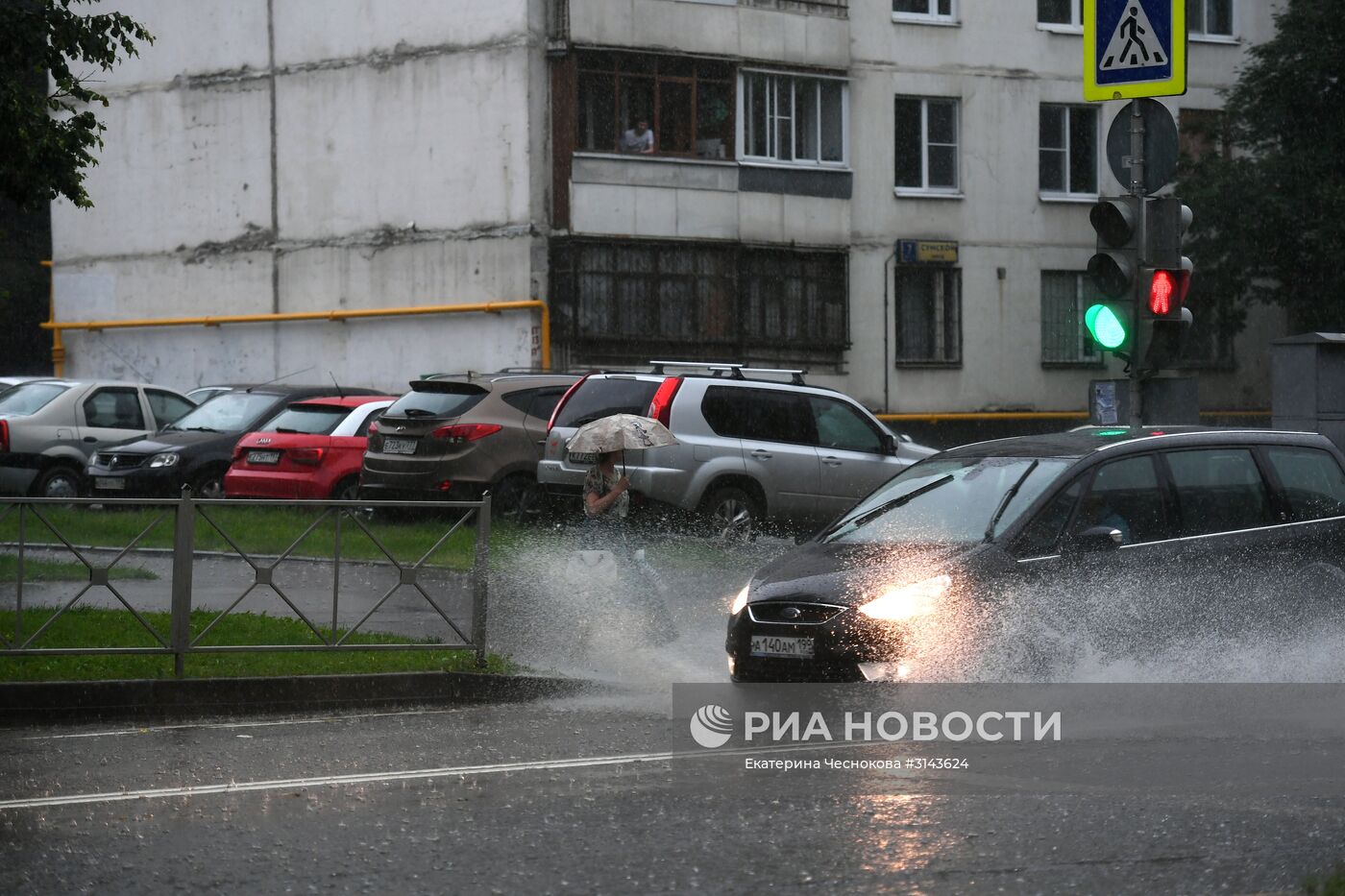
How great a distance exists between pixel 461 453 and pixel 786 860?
13373mm

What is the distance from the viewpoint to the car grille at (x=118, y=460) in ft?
69.3

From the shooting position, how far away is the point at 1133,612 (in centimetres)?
977

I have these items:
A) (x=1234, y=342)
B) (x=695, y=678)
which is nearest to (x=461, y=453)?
(x=695, y=678)

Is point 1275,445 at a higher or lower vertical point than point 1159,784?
higher

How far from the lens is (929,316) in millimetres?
36281

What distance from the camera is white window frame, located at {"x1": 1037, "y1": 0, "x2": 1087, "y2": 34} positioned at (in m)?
37.0

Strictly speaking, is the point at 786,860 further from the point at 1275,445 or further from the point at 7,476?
the point at 7,476

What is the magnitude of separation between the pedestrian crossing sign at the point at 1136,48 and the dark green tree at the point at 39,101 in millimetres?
6677

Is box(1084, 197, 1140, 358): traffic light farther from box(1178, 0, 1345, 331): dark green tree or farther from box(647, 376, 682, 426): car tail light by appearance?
box(1178, 0, 1345, 331): dark green tree

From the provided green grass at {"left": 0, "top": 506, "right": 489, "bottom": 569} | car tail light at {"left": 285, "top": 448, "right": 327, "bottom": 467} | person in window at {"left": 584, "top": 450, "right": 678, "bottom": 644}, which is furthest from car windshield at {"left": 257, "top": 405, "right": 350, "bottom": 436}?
green grass at {"left": 0, "top": 506, "right": 489, "bottom": 569}

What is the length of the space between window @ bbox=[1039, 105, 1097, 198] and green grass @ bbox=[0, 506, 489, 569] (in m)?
28.0

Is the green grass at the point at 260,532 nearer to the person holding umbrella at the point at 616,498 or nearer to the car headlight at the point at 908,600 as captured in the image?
the person holding umbrella at the point at 616,498

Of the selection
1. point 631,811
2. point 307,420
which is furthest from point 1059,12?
point 631,811

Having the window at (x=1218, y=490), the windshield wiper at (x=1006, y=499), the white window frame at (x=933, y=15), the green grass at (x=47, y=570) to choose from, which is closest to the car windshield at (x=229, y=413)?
the green grass at (x=47, y=570)
